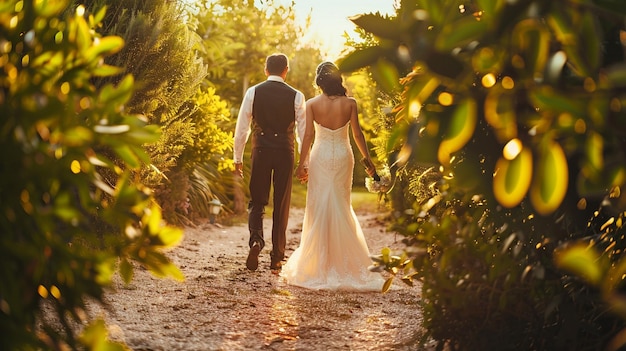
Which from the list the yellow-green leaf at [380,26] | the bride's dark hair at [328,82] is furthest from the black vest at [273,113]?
the yellow-green leaf at [380,26]

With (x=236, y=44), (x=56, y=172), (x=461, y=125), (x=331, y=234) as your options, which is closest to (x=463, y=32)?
(x=461, y=125)

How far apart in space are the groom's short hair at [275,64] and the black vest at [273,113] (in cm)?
14

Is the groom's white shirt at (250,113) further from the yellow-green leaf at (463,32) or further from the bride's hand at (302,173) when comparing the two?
the yellow-green leaf at (463,32)

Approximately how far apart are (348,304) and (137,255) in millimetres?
4474

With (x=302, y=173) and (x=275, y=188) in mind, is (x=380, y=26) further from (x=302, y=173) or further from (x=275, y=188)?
(x=275, y=188)

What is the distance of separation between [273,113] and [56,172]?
20.2ft

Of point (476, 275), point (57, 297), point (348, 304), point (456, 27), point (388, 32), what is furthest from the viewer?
point (348, 304)

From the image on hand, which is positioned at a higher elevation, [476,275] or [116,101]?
[116,101]

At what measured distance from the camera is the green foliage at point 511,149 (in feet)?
5.86

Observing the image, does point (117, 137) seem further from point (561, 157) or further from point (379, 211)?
point (379, 211)

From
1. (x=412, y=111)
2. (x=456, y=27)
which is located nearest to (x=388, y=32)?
(x=412, y=111)

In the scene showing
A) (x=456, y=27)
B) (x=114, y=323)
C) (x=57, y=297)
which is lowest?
(x=114, y=323)

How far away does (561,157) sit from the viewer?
157cm

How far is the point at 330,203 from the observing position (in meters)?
8.34
